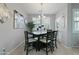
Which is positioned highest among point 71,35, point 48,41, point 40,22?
point 40,22

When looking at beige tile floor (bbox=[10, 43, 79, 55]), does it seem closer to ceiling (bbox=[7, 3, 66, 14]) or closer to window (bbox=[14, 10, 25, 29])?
window (bbox=[14, 10, 25, 29])

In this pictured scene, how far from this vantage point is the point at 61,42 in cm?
221

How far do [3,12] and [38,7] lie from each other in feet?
Answer: 2.25

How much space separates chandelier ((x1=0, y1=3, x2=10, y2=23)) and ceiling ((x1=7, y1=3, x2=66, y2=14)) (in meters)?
0.11

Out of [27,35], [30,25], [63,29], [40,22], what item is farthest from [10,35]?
[63,29]

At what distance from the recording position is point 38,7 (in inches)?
83.3

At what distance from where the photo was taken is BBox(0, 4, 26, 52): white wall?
78.8 inches

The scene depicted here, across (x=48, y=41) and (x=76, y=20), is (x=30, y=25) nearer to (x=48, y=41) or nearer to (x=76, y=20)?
(x=48, y=41)

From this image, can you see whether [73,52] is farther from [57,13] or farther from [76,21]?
[57,13]

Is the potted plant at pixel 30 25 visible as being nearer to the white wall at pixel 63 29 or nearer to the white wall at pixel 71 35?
the white wall at pixel 63 29

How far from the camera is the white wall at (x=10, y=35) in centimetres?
200

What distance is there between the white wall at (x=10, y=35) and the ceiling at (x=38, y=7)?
0.30 feet

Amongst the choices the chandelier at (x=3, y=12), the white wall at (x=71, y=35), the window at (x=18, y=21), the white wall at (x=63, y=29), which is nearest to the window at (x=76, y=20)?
the white wall at (x=71, y=35)

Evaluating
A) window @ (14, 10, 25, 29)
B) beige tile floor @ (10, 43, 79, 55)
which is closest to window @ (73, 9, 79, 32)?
beige tile floor @ (10, 43, 79, 55)
